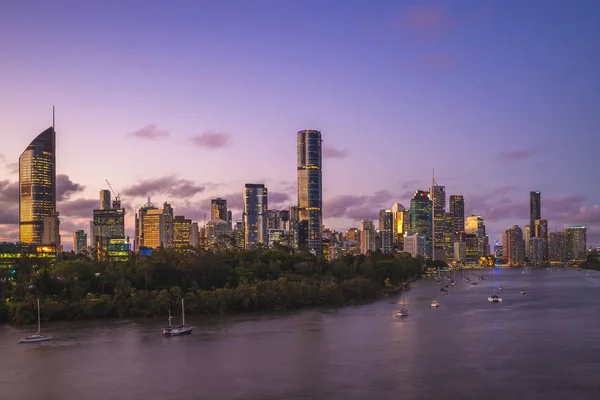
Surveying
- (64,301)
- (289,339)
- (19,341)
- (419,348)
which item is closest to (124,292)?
(64,301)

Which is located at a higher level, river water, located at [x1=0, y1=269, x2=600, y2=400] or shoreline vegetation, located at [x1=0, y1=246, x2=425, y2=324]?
shoreline vegetation, located at [x1=0, y1=246, x2=425, y2=324]

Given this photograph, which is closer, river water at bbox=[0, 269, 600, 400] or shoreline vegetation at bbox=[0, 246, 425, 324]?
river water at bbox=[0, 269, 600, 400]

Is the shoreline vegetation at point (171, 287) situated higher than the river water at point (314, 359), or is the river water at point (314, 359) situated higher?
the shoreline vegetation at point (171, 287)

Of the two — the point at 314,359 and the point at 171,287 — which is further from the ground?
the point at 171,287

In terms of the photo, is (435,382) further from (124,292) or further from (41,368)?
(124,292)

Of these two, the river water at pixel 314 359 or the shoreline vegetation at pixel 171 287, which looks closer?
the river water at pixel 314 359

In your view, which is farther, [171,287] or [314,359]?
[171,287]
